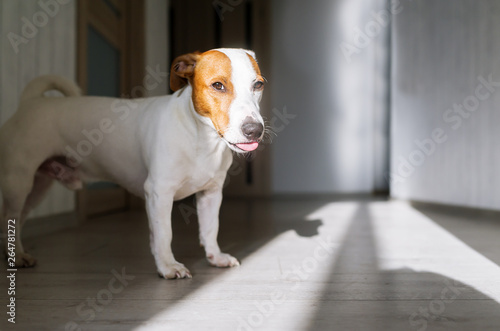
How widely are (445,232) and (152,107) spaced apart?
65.6 inches

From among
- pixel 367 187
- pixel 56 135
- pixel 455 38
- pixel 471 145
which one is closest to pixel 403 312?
pixel 56 135

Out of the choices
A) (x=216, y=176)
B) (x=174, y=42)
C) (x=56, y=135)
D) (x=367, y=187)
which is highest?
(x=174, y=42)

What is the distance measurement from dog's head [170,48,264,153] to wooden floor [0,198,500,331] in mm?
410

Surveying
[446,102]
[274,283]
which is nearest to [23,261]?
[274,283]

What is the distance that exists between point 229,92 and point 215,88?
0.05 metres

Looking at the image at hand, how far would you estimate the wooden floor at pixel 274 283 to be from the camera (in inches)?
38.4

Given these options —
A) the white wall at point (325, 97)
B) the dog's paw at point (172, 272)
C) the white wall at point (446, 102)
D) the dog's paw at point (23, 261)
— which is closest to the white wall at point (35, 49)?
the dog's paw at point (23, 261)

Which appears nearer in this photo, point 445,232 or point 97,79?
point 445,232

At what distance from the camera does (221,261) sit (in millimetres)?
1516

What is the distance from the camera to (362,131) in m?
5.42

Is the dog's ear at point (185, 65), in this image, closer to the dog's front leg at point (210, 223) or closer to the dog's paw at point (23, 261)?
the dog's front leg at point (210, 223)

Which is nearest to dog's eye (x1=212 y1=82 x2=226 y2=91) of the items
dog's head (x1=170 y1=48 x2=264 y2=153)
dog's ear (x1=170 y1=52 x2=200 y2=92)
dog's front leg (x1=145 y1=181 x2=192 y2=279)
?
dog's head (x1=170 y1=48 x2=264 y2=153)

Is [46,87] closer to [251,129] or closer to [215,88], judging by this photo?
[215,88]

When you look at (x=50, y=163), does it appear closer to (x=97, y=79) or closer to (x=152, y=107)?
(x=152, y=107)
